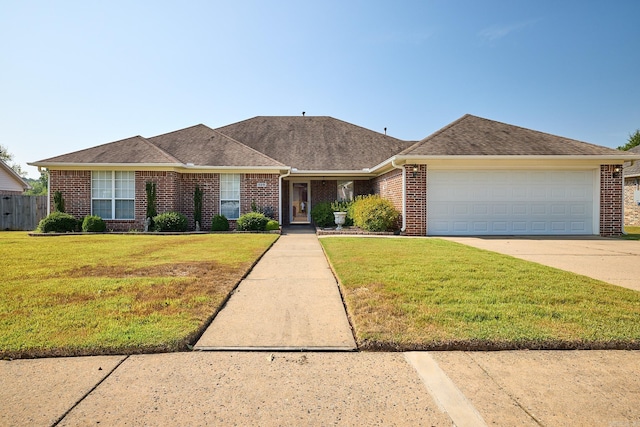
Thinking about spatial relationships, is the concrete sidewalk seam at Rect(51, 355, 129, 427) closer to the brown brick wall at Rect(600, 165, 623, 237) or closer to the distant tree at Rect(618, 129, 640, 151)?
the brown brick wall at Rect(600, 165, 623, 237)

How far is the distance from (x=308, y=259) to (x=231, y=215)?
8876 millimetres

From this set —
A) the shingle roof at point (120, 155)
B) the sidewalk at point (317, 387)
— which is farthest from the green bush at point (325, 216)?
the sidewalk at point (317, 387)

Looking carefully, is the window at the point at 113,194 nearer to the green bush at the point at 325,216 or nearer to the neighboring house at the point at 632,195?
the green bush at the point at 325,216

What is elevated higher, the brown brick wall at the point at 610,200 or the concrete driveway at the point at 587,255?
the brown brick wall at the point at 610,200

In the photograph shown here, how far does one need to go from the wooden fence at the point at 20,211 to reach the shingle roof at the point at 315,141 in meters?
10.5

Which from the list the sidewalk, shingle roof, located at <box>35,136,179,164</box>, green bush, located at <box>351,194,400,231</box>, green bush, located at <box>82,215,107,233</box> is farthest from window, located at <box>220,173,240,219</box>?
the sidewalk

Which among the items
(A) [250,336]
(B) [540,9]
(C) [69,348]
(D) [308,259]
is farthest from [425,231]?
(C) [69,348]

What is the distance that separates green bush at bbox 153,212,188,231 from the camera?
14.7 meters

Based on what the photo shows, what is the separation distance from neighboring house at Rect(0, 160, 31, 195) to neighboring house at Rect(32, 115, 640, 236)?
49.3 feet

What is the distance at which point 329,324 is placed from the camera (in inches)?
163

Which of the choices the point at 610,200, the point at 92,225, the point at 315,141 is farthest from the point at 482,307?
the point at 315,141

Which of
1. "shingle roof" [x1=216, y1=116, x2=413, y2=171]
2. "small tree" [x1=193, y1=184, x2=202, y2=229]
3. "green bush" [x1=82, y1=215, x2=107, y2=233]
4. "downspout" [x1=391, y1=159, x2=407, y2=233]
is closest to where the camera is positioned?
"downspout" [x1=391, y1=159, x2=407, y2=233]

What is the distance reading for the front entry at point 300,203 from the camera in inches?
816

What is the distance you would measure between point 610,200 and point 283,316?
14968 millimetres
